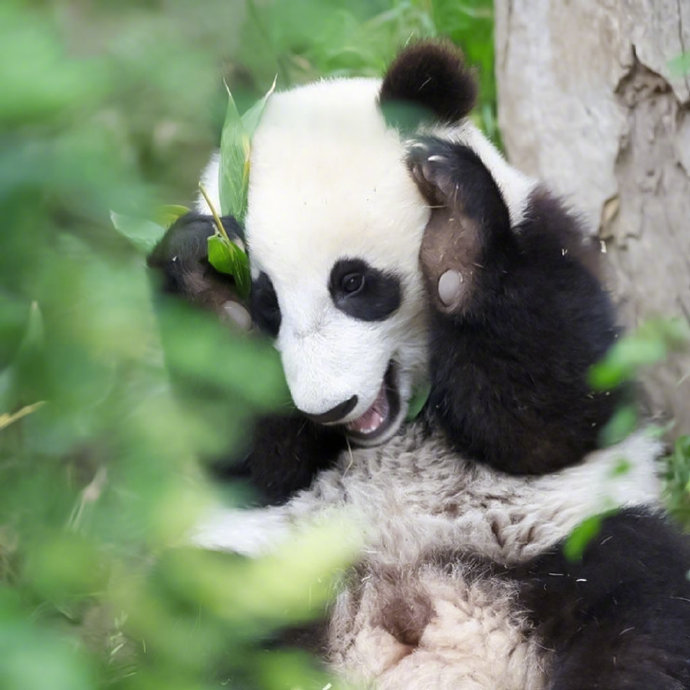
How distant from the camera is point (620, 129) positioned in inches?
129

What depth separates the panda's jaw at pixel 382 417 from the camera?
257cm

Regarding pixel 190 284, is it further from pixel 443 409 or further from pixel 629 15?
pixel 629 15

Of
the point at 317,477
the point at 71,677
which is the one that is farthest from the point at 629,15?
the point at 71,677

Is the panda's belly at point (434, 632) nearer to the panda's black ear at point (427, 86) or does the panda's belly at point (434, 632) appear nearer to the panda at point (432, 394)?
the panda at point (432, 394)

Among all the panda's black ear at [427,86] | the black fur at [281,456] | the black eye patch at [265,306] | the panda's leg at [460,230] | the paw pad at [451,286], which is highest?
the panda's black ear at [427,86]

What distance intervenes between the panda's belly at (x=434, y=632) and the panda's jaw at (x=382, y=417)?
324 mm

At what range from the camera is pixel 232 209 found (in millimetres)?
2568

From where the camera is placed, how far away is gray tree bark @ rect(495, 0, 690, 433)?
10.1 ft

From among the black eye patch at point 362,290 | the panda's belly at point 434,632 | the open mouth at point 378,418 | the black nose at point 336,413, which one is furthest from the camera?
the open mouth at point 378,418

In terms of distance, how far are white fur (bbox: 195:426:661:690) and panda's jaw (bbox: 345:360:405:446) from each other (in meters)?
0.09

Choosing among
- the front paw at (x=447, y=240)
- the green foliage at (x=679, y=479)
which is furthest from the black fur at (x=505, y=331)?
the green foliage at (x=679, y=479)

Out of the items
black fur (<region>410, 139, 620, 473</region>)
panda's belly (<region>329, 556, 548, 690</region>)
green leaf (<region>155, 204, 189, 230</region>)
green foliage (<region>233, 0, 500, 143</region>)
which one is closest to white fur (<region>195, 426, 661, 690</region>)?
panda's belly (<region>329, 556, 548, 690</region>)

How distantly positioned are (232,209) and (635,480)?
1188mm

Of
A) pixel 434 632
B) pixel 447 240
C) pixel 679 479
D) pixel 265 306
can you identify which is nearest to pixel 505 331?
pixel 447 240
